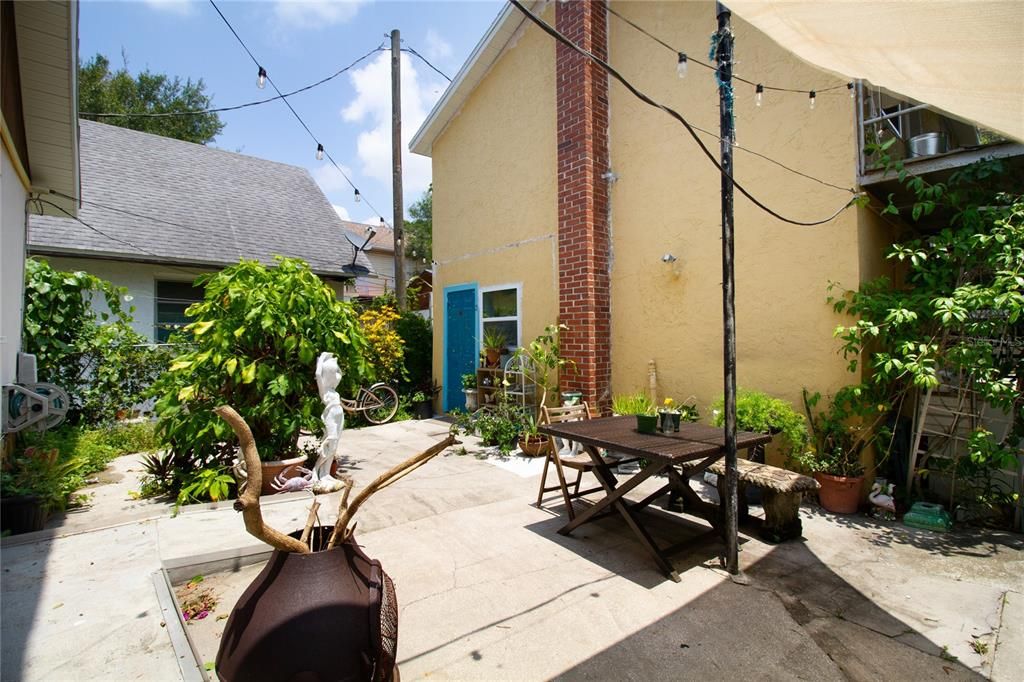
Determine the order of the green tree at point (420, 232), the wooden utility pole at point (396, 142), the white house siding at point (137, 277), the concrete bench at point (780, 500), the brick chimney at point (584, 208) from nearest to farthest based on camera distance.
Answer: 1. the concrete bench at point (780, 500)
2. the brick chimney at point (584, 208)
3. the white house siding at point (137, 277)
4. the wooden utility pole at point (396, 142)
5. the green tree at point (420, 232)

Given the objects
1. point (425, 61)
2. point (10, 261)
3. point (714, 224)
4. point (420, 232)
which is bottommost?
point (10, 261)

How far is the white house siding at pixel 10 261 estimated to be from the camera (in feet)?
12.5

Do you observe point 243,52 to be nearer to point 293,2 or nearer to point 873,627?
point 293,2

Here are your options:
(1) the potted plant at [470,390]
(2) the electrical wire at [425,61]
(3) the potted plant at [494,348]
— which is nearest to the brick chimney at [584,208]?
(3) the potted plant at [494,348]

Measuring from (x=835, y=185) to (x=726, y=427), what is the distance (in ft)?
9.20

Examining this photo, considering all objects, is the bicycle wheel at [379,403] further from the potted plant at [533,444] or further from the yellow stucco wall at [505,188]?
the potted plant at [533,444]

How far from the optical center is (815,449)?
438 cm

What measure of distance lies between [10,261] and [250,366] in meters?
2.27

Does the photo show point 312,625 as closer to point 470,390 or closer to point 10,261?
point 10,261

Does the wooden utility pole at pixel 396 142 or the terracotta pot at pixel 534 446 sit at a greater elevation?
the wooden utility pole at pixel 396 142

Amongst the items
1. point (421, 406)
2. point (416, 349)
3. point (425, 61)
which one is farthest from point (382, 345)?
point (425, 61)

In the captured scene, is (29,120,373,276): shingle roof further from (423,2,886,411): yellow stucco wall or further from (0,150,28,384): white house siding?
(423,2,886,411): yellow stucco wall

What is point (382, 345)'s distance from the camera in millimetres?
8672

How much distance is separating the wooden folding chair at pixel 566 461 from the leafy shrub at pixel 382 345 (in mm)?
4013
